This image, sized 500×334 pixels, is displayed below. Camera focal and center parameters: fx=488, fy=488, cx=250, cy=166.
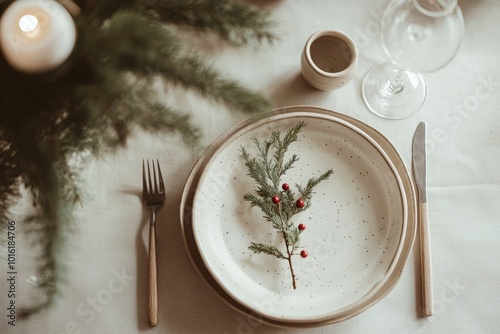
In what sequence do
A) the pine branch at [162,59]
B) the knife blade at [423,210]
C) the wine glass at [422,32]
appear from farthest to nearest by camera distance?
the knife blade at [423,210] < the wine glass at [422,32] < the pine branch at [162,59]

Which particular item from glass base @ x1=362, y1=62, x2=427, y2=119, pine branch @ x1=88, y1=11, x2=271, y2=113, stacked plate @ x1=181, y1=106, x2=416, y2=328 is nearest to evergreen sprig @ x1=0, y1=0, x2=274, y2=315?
pine branch @ x1=88, y1=11, x2=271, y2=113

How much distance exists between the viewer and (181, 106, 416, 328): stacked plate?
0.80 metres

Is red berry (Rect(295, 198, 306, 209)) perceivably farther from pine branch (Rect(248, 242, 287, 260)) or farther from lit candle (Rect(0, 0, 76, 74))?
lit candle (Rect(0, 0, 76, 74))

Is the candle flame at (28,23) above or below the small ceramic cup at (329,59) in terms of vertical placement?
above

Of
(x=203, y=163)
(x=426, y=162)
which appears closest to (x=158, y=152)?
(x=203, y=163)

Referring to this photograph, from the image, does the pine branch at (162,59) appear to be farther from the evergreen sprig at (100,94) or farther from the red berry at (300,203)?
the red berry at (300,203)

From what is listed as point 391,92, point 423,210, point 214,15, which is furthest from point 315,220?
point 214,15

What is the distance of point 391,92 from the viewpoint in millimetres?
925

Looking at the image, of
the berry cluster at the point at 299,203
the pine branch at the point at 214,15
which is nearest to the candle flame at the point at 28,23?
the pine branch at the point at 214,15

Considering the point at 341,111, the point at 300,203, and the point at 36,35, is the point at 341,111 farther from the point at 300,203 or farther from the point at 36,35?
the point at 36,35

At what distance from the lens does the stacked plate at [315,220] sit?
80 centimetres

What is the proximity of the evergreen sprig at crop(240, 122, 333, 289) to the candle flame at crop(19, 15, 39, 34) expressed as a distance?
1.23 ft

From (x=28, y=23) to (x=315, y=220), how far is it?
1.73 ft

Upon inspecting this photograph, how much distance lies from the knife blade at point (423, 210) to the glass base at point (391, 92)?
5 centimetres
